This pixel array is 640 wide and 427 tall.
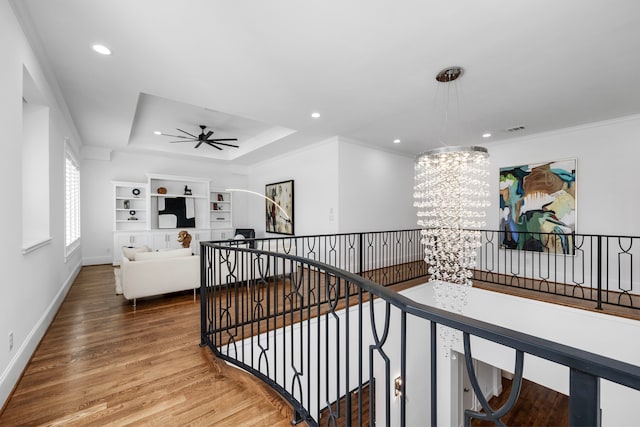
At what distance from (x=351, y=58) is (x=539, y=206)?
4.80m

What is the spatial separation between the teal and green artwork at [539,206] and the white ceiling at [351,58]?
959 millimetres

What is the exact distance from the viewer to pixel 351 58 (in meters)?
2.85

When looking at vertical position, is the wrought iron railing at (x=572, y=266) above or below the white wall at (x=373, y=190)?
below

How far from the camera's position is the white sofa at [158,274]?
12.9 ft

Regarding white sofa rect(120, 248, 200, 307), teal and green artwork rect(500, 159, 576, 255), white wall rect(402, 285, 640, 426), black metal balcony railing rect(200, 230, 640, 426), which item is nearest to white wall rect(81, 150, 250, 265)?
white sofa rect(120, 248, 200, 307)

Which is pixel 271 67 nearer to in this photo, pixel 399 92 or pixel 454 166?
pixel 399 92

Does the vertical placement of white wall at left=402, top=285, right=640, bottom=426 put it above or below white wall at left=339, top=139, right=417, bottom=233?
below

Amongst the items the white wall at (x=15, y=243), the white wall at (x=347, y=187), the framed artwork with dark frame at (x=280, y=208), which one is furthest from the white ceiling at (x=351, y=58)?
the framed artwork with dark frame at (x=280, y=208)

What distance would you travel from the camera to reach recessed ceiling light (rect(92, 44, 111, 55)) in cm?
266

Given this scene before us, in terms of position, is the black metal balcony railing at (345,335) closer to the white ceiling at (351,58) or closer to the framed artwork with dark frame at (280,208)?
the framed artwork with dark frame at (280,208)

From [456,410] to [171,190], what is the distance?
855 cm

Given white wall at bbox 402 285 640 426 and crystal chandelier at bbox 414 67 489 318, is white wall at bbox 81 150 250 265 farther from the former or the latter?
white wall at bbox 402 285 640 426

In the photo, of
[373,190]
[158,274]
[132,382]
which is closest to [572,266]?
[373,190]

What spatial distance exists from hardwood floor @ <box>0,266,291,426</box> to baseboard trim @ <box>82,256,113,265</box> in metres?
3.97
